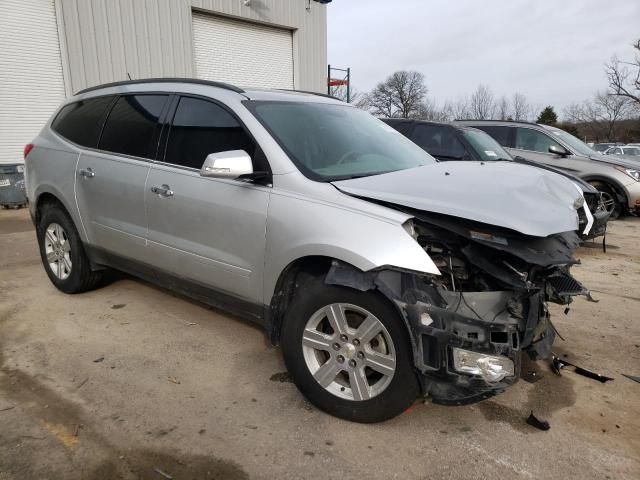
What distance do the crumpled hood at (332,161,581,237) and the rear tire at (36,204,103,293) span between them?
2846mm

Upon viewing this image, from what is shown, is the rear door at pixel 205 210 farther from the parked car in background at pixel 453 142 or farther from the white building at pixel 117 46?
the white building at pixel 117 46

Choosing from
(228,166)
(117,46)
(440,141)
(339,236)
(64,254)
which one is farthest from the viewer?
(117,46)

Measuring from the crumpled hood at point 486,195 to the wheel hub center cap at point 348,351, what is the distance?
794 mm

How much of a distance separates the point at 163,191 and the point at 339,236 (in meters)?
1.54

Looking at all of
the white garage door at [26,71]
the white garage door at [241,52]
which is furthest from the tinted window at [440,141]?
the white garage door at [26,71]

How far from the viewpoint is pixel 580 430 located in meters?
2.63

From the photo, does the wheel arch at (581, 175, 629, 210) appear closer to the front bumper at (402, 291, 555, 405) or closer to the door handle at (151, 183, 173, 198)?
the front bumper at (402, 291, 555, 405)

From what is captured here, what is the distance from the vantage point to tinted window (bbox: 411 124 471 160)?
24.4 feet

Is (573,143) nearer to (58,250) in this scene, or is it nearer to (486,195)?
(486,195)

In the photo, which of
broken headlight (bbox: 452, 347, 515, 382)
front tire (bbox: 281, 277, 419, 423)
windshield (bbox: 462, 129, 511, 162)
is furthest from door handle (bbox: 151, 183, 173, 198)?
windshield (bbox: 462, 129, 511, 162)

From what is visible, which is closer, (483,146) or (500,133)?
(483,146)

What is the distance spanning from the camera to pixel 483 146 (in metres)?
7.50

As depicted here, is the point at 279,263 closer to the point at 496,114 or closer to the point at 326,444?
the point at 326,444

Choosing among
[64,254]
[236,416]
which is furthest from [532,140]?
[236,416]
